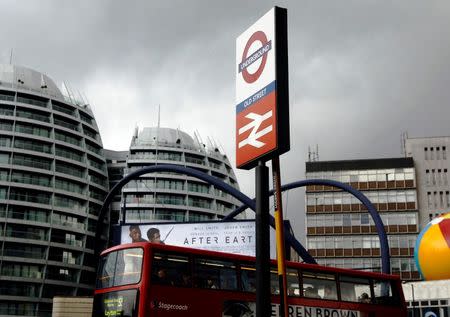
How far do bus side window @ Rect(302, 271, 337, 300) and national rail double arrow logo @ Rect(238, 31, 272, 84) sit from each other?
36.6 feet

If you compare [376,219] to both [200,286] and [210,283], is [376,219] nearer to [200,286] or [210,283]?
[210,283]

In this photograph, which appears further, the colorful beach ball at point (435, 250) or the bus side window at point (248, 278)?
the colorful beach ball at point (435, 250)

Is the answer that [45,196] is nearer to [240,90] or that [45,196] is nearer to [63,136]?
[63,136]

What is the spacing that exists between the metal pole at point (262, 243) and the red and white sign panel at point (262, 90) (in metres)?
0.37

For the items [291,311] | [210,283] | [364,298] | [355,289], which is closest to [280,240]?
[210,283]

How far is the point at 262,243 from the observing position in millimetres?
10359

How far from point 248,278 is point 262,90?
1006cm

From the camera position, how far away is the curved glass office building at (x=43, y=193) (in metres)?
84.0

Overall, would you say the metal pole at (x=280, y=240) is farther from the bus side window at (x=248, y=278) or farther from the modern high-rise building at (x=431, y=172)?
the modern high-rise building at (x=431, y=172)

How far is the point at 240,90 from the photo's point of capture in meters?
11.6

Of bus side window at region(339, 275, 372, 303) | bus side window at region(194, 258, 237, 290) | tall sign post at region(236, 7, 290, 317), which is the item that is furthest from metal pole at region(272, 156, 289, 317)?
bus side window at region(339, 275, 372, 303)

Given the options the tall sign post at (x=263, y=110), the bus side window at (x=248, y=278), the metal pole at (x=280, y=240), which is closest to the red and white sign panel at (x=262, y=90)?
the tall sign post at (x=263, y=110)

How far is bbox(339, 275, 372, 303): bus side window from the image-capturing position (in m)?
21.8

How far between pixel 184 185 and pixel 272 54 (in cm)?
9560
